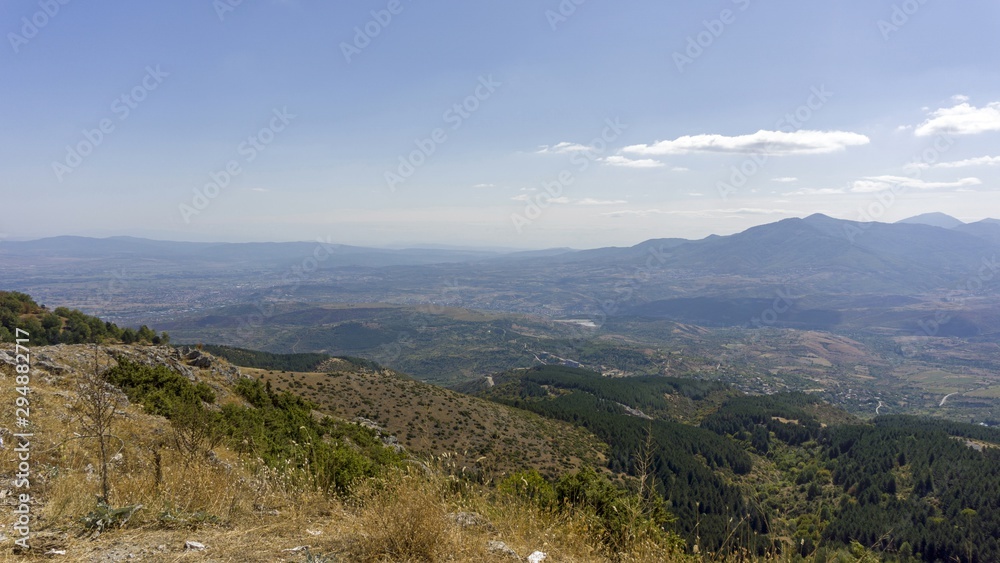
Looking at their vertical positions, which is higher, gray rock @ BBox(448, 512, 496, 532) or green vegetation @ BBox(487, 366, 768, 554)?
gray rock @ BBox(448, 512, 496, 532)

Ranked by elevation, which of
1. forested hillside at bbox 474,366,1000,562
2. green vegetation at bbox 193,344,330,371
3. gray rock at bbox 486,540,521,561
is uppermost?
gray rock at bbox 486,540,521,561

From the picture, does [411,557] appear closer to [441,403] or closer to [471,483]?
[471,483]

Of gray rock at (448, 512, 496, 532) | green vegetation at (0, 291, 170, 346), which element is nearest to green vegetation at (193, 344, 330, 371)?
green vegetation at (0, 291, 170, 346)

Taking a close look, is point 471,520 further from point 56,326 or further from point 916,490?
point 916,490

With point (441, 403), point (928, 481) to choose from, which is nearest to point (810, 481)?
point (928, 481)

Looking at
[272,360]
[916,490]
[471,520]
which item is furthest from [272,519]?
[272,360]

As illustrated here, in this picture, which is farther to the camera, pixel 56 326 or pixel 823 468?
pixel 823 468

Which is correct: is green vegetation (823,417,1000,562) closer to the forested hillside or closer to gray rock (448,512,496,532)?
the forested hillside

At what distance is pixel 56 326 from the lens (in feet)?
86.9

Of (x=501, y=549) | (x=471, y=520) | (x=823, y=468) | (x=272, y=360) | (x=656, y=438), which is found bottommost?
(x=823, y=468)

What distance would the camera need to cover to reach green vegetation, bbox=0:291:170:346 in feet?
80.9

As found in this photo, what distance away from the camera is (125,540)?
3863 millimetres

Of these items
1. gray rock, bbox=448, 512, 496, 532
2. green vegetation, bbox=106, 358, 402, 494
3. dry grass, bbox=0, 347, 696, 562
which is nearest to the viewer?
dry grass, bbox=0, 347, 696, 562

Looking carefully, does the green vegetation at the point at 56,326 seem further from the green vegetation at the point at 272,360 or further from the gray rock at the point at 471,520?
the green vegetation at the point at 272,360
